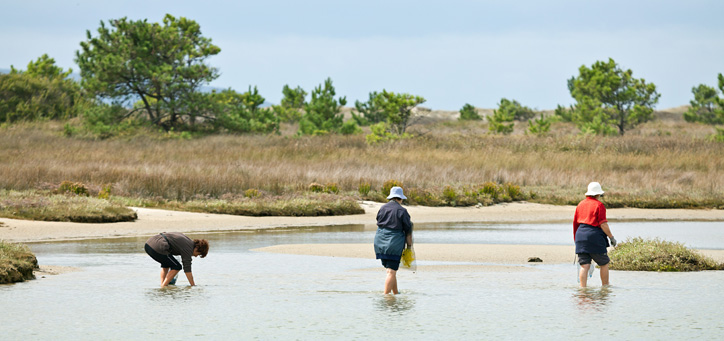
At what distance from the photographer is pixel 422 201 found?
95.1 ft

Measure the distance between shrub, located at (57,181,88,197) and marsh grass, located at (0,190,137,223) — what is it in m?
2.28

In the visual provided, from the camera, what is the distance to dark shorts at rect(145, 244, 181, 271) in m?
11.8

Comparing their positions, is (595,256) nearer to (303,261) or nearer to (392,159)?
(303,261)

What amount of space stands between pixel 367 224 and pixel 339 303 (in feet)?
43.2

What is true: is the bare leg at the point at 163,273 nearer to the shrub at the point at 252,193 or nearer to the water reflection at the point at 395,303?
the water reflection at the point at 395,303

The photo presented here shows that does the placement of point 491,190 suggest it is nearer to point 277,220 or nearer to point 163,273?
point 277,220

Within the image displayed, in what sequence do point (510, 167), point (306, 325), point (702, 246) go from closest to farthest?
point (306, 325) < point (702, 246) < point (510, 167)

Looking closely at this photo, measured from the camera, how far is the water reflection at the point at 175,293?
457 inches

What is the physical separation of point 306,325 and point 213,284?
3.29 metres

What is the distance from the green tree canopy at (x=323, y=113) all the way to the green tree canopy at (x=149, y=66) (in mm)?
7798

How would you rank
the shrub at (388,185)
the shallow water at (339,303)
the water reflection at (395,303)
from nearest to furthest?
the shallow water at (339,303) → the water reflection at (395,303) → the shrub at (388,185)

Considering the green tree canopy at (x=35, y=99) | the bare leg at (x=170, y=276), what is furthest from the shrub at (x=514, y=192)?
the green tree canopy at (x=35, y=99)

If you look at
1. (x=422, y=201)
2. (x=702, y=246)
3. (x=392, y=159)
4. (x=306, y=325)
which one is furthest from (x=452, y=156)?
(x=306, y=325)

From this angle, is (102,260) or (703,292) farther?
(102,260)
